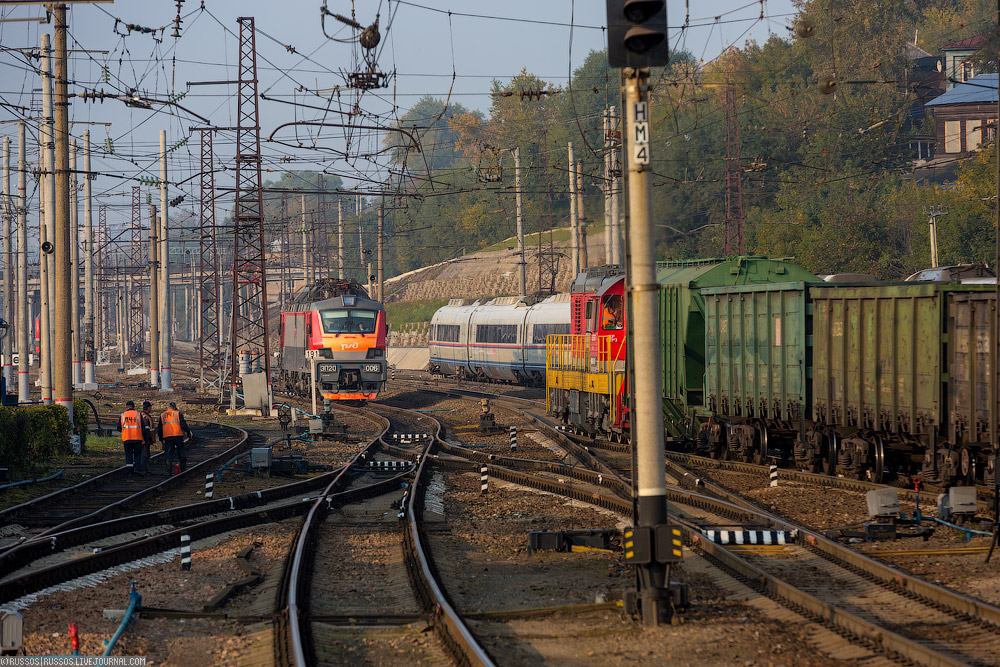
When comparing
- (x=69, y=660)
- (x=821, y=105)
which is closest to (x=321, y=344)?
(x=69, y=660)

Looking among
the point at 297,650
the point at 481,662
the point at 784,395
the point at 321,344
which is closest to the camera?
the point at 481,662

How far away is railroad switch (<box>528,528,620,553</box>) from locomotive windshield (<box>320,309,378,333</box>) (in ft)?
86.3

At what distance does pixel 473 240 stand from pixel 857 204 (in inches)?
2060

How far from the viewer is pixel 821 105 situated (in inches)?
2916

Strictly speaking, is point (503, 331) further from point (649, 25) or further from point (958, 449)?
point (649, 25)

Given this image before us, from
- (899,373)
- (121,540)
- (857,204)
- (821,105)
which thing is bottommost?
(121,540)

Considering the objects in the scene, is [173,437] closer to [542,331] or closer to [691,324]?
[691,324]

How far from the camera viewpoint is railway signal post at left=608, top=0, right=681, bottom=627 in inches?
375

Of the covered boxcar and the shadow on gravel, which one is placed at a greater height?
the covered boxcar

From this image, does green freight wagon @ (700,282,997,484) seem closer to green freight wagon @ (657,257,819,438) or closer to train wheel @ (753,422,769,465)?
train wheel @ (753,422,769,465)

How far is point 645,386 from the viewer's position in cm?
962

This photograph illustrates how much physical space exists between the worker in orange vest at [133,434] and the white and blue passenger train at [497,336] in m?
21.2

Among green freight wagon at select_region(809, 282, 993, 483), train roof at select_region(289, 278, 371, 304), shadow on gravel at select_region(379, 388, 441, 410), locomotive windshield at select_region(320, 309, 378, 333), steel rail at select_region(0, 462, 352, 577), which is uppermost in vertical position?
train roof at select_region(289, 278, 371, 304)

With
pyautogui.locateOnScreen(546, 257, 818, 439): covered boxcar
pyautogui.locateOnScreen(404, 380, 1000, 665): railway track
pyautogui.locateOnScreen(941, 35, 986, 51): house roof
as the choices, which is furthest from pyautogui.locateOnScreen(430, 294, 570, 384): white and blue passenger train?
pyautogui.locateOnScreen(941, 35, 986, 51): house roof
